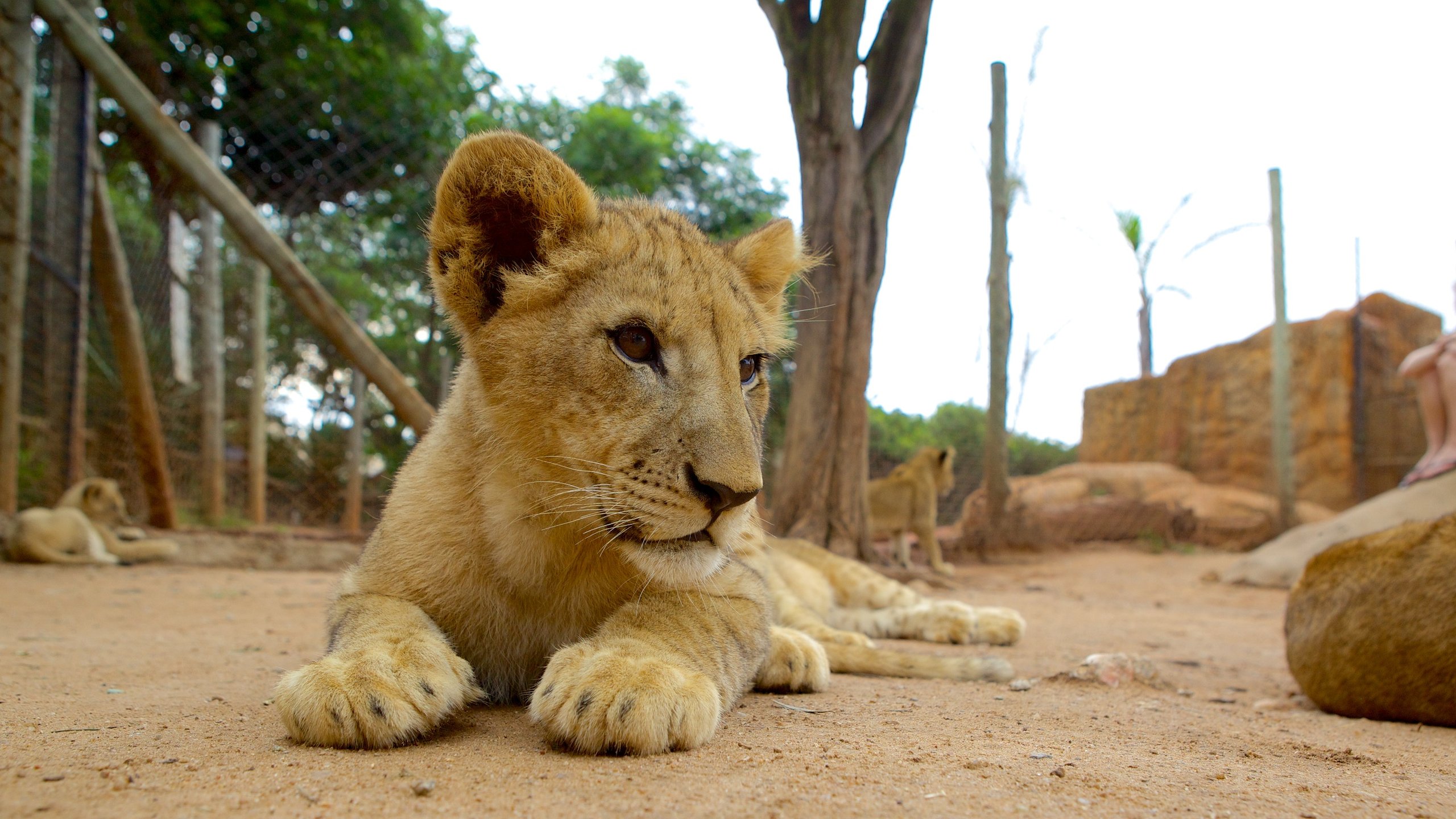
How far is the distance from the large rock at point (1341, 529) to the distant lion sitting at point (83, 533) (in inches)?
382

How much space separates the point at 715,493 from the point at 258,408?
320 inches

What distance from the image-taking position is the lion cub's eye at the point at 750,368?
253 centimetres

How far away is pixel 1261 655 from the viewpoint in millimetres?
4621

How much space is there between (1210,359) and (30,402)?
17385mm

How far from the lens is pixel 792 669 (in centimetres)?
266

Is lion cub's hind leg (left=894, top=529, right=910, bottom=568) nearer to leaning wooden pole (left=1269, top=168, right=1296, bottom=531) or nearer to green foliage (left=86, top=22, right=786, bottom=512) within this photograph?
green foliage (left=86, top=22, right=786, bottom=512)

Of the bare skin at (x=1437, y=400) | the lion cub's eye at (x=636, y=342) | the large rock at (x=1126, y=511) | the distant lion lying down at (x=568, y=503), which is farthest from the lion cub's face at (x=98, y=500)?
the bare skin at (x=1437, y=400)

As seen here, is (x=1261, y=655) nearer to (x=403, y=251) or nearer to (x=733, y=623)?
(x=733, y=623)

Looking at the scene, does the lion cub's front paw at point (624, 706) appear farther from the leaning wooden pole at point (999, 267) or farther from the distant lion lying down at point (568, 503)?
the leaning wooden pole at point (999, 267)

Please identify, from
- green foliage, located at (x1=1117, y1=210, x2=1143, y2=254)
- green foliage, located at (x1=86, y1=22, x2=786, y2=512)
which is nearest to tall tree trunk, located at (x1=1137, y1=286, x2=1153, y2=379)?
green foliage, located at (x1=1117, y1=210, x2=1143, y2=254)

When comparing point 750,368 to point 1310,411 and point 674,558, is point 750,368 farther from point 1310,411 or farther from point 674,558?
point 1310,411

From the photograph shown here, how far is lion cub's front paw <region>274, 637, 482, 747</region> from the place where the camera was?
1732mm

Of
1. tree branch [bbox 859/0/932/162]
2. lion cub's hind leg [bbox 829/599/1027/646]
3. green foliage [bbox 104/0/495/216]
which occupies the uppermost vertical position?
green foliage [bbox 104/0/495/216]

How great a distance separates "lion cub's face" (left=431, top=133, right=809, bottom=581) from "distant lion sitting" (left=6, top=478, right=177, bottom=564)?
5.69m
